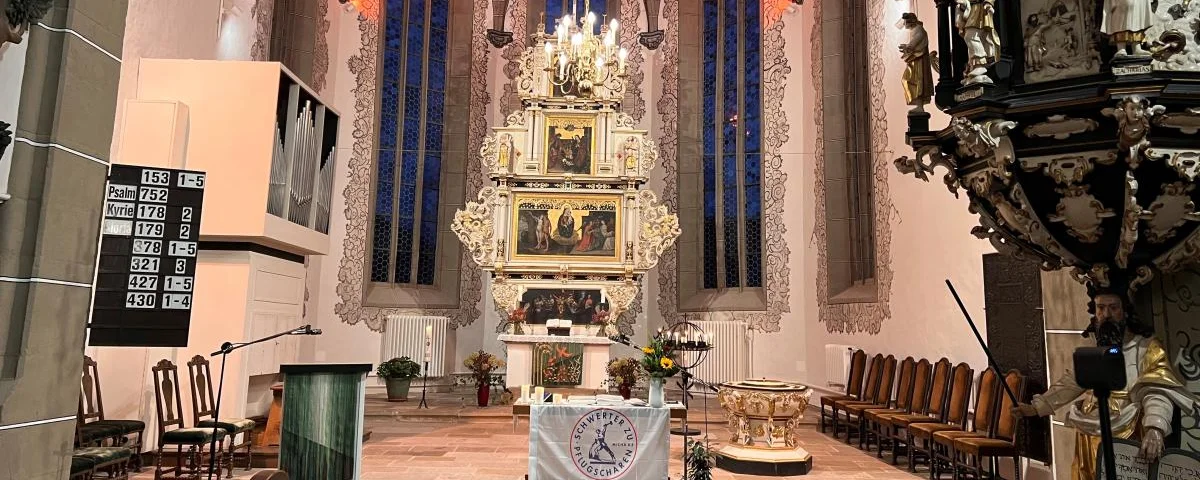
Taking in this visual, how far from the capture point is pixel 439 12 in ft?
42.8

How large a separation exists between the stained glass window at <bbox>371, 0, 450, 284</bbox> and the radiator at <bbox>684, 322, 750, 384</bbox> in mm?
4933

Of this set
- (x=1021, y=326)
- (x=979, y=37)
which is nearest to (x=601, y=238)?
(x=1021, y=326)

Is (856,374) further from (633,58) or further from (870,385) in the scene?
(633,58)

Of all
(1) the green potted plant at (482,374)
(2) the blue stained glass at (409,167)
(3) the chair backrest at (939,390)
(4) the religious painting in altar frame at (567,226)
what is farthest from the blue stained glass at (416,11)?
(3) the chair backrest at (939,390)

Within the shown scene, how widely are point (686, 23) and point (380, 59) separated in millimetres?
5466

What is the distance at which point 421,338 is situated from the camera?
1142cm

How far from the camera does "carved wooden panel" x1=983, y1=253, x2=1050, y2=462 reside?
14.9 ft

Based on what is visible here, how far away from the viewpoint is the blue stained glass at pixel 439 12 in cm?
1297

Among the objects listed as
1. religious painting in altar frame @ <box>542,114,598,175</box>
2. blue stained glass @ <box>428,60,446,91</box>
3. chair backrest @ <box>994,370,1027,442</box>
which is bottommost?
chair backrest @ <box>994,370,1027,442</box>

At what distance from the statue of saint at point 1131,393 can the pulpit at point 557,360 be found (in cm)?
691

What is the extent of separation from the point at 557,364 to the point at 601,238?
6.20ft

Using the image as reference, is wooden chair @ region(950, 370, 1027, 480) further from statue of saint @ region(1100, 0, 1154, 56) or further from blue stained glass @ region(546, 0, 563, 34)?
blue stained glass @ region(546, 0, 563, 34)

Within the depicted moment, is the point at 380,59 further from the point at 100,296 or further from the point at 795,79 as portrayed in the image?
the point at 100,296

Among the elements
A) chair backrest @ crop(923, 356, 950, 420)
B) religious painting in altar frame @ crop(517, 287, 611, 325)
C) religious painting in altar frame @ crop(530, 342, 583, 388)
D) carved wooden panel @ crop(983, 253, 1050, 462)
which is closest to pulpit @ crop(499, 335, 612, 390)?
religious painting in altar frame @ crop(530, 342, 583, 388)
